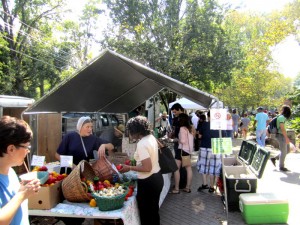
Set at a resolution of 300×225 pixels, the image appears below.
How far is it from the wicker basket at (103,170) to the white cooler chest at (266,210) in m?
2.17

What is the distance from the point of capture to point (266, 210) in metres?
4.48

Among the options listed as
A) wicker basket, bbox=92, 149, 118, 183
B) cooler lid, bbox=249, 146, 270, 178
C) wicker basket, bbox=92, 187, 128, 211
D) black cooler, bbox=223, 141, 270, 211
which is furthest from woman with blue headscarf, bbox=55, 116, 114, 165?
cooler lid, bbox=249, 146, 270, 178

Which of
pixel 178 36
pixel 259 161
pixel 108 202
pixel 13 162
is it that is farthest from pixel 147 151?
pixel 178 36

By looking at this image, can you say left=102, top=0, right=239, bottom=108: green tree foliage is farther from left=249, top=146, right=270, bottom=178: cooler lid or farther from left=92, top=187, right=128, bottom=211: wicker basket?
left=92, top=187, right=128, bottom=211: wicker basket

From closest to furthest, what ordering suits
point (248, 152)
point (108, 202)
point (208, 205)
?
point (108, 202), point (208, 205), point (248, 152)

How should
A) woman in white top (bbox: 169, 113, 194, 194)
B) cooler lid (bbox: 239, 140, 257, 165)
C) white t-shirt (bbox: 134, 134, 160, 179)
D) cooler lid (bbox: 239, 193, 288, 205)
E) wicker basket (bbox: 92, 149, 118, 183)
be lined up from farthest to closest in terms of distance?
woman in white top (bbox: 169, 113, 194, 194)
cooler lid (bbox: 239, 140, 257, 165)
cooler lid (bbox: 239, 193, 288, 205)
wicker basket (bbox: 92, 149, 118, 183)
white t-shirt (bbox: 134, 134, 160, 179)

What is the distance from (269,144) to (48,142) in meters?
9.59

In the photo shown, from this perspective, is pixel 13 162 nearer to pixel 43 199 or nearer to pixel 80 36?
pixel 43 199

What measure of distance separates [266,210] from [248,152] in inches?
67.2

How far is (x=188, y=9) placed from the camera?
43.2ft

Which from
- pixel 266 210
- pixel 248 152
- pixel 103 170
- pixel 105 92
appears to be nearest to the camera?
pixel 103 170

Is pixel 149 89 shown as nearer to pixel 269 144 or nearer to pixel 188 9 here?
pixel 188 9

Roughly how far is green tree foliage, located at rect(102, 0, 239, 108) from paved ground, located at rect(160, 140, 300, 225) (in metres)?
6.15

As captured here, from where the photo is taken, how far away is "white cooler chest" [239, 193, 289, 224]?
447cm
